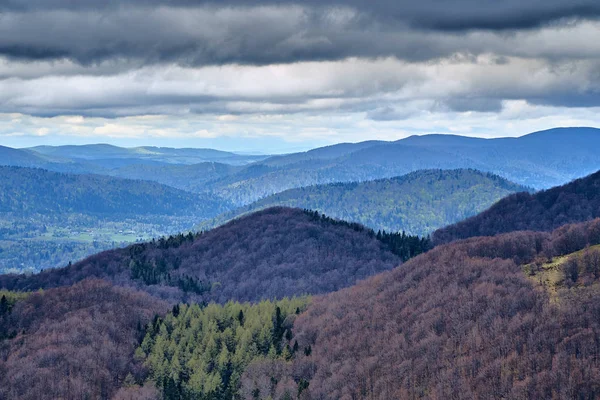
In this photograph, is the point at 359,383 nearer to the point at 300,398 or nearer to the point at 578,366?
the point at 300,398

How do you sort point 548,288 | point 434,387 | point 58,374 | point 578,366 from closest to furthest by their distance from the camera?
point 578,366, point 434,387, point 548,288, point 58,374

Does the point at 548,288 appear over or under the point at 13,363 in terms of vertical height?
over

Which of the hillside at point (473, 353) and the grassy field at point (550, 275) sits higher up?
the grassy field at point (550, 275)

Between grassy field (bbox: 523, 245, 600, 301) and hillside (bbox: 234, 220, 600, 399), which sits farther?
grassy field (bbox: 523, 245, 600, 301)

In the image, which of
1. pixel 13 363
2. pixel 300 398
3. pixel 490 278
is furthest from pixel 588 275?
pixel 13 363

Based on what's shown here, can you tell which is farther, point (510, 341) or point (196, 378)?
point (196, 378)

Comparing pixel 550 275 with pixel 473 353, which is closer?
pixel 473 353

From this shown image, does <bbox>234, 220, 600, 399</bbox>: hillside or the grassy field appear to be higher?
the grassy field

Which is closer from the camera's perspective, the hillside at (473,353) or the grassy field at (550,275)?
the hillside at (473,353)

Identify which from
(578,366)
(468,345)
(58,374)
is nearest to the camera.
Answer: (578,366)

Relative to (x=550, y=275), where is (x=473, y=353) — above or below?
below

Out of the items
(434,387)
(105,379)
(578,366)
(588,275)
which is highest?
(588,275)
